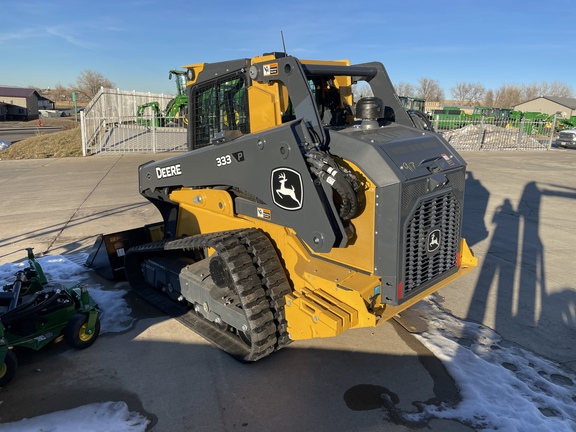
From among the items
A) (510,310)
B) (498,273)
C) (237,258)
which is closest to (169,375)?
(237,258)

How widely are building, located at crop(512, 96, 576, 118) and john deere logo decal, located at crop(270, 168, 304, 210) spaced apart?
7218 centimetres

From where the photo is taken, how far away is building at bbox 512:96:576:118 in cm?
6392

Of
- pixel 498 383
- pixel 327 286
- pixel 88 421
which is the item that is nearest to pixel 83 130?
pixel 88 421

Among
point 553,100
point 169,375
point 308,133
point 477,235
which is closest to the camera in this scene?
point 308,133

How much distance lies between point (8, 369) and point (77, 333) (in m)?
0.60

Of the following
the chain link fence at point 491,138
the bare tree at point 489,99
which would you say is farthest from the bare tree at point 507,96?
the chain link fence at point 491,138

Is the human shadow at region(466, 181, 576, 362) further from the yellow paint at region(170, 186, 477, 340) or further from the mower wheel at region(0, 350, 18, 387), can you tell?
the mower wheel at region(0, 350, 18, 387)

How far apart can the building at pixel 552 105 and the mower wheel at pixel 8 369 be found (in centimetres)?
7379

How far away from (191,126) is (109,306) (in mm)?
2328

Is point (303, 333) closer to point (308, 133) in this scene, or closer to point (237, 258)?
Result: point (237, 258)

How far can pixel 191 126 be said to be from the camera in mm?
5191

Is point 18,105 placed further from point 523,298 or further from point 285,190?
point 523,298

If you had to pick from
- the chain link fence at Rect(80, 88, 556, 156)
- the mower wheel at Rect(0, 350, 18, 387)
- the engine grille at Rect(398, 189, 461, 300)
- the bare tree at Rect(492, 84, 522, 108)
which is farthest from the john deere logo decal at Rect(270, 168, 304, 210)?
the bare tree at Rect(492, 84, 522, 108)

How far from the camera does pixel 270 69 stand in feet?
12.5
